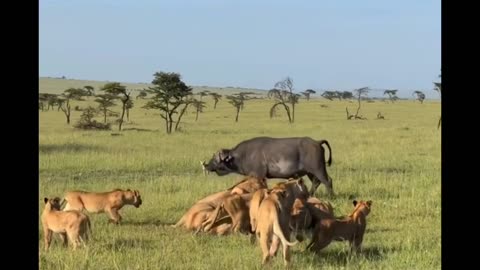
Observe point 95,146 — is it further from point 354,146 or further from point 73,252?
point 73,252

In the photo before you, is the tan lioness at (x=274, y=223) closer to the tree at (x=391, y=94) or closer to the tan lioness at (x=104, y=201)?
the tan lioness at (x=104, y=201)

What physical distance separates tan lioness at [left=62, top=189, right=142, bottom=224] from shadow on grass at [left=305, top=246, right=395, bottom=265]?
10.6 ft

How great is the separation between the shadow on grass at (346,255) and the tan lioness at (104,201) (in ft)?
10.6

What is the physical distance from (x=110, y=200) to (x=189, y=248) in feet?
7.26

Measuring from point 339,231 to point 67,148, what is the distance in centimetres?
1891

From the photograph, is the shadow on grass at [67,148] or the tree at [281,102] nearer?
the shadow on grass at [67,148]

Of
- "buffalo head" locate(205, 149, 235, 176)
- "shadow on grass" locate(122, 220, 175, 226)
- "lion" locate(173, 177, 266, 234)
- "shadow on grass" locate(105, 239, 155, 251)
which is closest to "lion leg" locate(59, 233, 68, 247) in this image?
"shadow on grass" locate(105, 239, 155, 251)

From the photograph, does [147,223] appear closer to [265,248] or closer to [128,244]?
[128,244]

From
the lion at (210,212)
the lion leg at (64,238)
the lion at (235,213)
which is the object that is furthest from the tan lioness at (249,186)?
the lion leg at (64,238)

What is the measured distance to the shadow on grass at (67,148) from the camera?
899 inches

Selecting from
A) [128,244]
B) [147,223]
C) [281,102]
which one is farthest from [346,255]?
[281,102]

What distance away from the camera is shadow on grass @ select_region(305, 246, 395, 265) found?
6.00 metres

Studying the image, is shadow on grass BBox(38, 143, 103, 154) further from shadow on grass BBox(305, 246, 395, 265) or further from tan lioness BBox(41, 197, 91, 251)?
shadow on grass BBox(305, 246, 395, 265)
